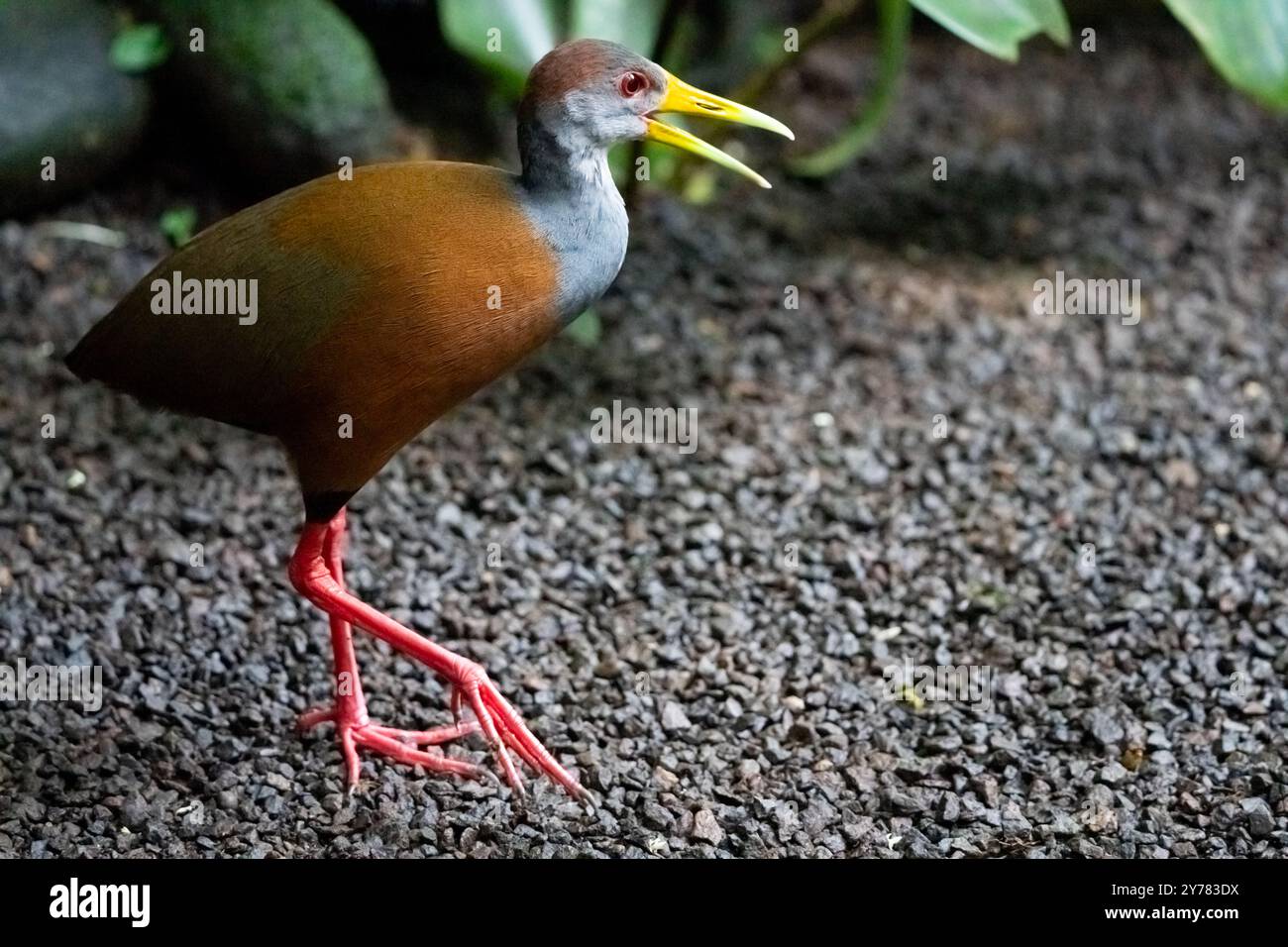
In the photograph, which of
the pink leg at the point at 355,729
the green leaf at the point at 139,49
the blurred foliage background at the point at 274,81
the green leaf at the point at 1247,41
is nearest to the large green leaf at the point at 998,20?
Answer: the green leaf at the point at 1247,41

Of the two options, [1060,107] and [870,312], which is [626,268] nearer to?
[870,312]

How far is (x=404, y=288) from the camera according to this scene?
3.07 meters

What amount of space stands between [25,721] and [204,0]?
265cm

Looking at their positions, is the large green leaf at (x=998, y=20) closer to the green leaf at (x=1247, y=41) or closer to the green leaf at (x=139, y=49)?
the green leaf at (x=1247, y=41)

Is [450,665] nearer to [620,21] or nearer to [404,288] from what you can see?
[404,288]

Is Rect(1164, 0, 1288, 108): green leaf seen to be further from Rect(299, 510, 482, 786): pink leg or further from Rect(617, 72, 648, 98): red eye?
Rect(299, 510, 482, 786): pink leg

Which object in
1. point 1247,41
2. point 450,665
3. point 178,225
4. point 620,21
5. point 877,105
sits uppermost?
point 620,21

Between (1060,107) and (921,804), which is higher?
(1060,107)

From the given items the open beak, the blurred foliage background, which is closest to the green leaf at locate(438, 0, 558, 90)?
the blurred foliage background

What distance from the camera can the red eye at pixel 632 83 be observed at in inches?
125

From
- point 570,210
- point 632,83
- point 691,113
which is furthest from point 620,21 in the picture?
point 570,210

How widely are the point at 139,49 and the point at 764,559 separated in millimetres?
2738

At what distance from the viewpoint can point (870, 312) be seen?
5254 millimetres

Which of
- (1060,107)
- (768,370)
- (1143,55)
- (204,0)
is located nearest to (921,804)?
(768,370)
